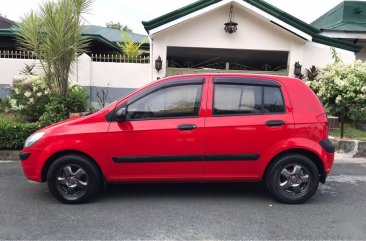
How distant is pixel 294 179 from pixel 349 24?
11.4 m

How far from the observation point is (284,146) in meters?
4.85

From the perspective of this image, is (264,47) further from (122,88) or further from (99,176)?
(99,176)

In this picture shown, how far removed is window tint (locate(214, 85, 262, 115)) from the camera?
16.2 ft

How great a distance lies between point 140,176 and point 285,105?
6.79 feet

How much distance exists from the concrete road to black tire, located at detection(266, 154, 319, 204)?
138 mm

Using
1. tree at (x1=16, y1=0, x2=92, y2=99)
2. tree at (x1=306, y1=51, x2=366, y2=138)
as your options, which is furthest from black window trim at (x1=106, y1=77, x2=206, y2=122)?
tree at (x1=306, y1=51, x2=366, y2=138)

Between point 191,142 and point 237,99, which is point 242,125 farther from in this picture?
point 191,142

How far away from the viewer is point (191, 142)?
484cm

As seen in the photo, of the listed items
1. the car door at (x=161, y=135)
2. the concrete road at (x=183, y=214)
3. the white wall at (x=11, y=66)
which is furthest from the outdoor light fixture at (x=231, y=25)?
the car door at (x=161, y=135)

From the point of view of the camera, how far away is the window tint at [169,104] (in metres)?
4.91

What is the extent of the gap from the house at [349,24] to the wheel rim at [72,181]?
37.2 ft

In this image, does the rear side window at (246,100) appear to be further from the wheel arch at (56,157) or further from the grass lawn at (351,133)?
the grass lawn at (351,133)

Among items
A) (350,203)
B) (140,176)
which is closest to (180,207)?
(140,176)

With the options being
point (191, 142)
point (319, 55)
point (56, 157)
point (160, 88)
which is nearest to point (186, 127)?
point (191, 142)
